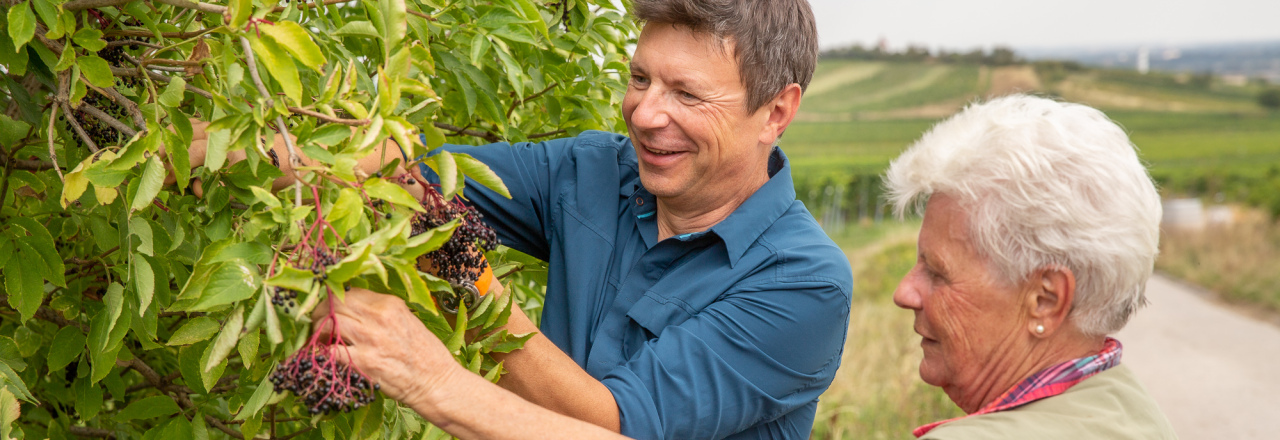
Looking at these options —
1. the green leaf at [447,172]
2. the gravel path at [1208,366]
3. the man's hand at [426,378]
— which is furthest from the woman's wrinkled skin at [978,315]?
the gravel path at [1208,366]

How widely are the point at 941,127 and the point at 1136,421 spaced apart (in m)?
0.65

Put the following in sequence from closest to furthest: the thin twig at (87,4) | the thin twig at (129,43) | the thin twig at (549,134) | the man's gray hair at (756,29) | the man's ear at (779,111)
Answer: the thin twig at (87,4)
the thin twig at (129,43)
the man's gray hair at (756,29)
the man's ear at (779,111)
the thin twig at (549,134)

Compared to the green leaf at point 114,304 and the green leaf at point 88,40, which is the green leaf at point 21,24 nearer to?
the green leaf at point 88,40

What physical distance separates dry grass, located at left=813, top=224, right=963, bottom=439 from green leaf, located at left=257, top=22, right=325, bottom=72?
4.97 metres

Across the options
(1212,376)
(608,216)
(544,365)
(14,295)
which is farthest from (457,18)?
(1212,376)

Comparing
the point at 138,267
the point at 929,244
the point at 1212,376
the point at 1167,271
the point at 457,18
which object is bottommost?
the point at 1167,271

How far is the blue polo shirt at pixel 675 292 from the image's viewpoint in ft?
5.87

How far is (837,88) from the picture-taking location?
60656mm

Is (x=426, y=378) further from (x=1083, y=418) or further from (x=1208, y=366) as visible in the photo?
(x=1208, y=366)

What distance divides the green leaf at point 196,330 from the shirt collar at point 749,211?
93cm

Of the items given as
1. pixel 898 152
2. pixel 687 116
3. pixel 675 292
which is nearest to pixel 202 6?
pixel 687 116

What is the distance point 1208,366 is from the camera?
1098cm

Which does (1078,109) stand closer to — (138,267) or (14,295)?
(138,267)

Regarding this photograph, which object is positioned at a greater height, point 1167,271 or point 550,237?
point 550,237
